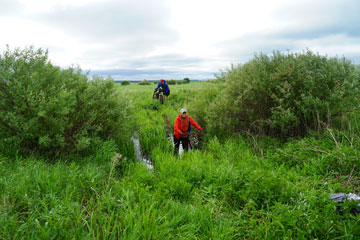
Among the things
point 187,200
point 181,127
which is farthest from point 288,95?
point 187,200

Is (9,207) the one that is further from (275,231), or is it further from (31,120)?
(275,231)

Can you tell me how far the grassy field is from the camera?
108 inches

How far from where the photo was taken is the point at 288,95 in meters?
6.52

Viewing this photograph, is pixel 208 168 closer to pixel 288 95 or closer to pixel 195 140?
pixel 288 95

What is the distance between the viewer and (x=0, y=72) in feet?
16.5

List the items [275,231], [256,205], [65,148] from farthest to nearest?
[65,148] → [256,205] → [275,231]

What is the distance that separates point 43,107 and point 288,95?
7.33 metres

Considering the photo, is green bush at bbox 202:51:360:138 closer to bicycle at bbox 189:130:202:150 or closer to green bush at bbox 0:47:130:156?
bicycle at bbox 189:130:202:150

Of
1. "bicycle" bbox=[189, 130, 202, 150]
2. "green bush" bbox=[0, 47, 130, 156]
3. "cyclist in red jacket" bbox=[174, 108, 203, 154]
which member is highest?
"green bush" bbox=[0, 47, 130, 156]

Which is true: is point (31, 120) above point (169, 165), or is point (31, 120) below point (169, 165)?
above

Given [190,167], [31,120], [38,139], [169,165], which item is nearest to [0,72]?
[31,120]

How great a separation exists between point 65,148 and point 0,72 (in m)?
2.53

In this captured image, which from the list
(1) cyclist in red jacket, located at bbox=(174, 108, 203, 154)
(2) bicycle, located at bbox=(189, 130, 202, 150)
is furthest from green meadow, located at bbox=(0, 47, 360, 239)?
(1) cyclist in red jacket, located at bbox=(174, 108, 203, 154)

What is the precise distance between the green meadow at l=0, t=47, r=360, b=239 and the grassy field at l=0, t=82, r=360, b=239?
0.02 m
